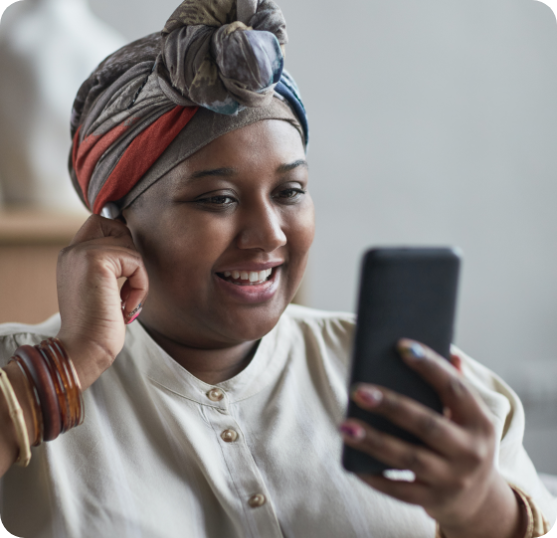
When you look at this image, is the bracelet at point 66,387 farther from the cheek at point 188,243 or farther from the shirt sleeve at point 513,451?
the shirt sleeve at point 513,451

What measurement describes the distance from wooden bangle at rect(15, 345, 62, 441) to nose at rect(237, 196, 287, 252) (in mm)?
360

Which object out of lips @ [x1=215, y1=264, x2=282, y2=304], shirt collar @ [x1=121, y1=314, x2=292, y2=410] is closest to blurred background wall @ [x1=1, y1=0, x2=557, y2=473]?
shirt collar @ [x1=121, y1=314, x2=292, y2=410]

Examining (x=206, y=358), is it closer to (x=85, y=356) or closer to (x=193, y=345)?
(x=193, y=345)

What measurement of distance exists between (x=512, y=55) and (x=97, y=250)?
205cm

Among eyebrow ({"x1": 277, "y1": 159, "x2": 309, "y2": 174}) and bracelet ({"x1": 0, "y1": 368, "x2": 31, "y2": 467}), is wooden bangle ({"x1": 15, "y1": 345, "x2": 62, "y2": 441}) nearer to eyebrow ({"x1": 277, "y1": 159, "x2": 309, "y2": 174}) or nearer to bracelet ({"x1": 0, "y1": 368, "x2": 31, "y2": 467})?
bracelet ({"x1": 0, "y1": 368, "x2": 31, "y2": 467})

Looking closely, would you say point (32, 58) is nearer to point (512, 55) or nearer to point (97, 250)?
point (97, 250)

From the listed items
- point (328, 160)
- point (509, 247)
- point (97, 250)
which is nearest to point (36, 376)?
Answer: point (97, 250)

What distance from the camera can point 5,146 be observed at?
1.55 metres

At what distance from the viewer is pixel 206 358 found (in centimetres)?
115

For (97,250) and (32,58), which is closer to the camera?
(97,250)

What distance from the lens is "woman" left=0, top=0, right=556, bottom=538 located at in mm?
933

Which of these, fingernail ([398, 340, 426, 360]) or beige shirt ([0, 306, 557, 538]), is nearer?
fingernail ([398, 340, 426, 360])

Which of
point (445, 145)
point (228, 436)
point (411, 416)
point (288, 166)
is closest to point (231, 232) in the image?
point (288, 166)

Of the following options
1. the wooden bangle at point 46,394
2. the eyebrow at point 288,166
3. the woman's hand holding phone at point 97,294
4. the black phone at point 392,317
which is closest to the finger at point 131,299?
the woman's hand holding phone at point 97,294
